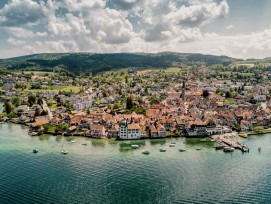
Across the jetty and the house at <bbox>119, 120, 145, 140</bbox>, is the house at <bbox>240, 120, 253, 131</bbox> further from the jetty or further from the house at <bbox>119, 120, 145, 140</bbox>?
the house at <bbox>119, 120, 145, 140</bbox>

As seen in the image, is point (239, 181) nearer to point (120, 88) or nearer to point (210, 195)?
point (210, 195)

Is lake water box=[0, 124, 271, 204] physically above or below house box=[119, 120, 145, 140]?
below

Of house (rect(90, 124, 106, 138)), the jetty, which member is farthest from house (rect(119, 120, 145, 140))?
the jetty

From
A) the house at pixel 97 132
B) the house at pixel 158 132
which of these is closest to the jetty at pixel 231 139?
the house at pixel 158 132

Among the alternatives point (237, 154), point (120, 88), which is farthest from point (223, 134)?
point (120, 88)

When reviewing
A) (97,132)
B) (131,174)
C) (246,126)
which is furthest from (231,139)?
(97,132)

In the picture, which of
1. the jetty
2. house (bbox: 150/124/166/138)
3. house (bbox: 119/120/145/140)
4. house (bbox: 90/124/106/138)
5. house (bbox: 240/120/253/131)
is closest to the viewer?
the jetty

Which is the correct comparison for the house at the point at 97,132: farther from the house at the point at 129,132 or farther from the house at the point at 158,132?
the house at the point at 158,132

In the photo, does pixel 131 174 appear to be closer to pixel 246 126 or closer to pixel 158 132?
pixel 158 132
